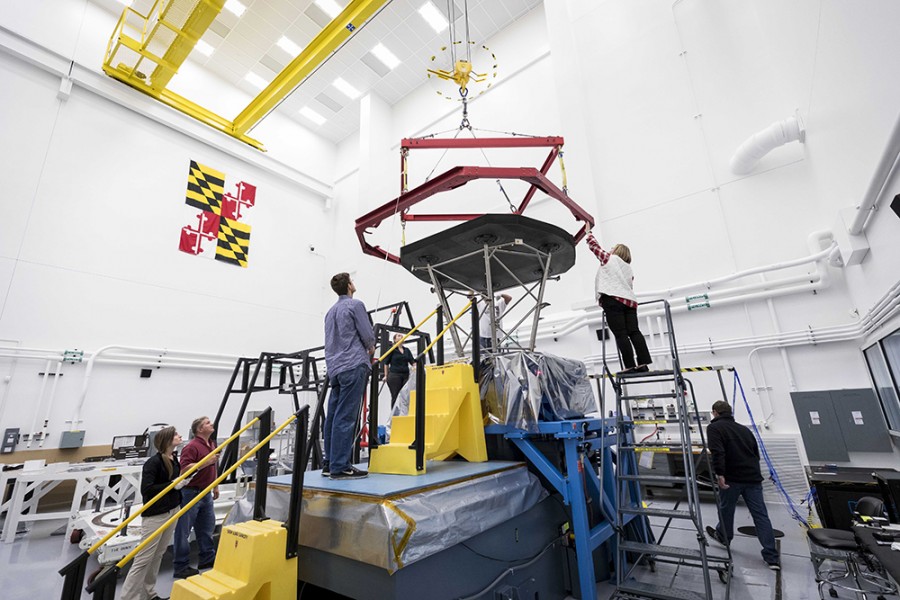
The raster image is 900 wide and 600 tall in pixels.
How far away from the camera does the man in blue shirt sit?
3.06 meters

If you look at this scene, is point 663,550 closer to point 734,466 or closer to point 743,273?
point 734,466

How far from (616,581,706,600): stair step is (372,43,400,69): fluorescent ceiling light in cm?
1330

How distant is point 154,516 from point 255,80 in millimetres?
12904

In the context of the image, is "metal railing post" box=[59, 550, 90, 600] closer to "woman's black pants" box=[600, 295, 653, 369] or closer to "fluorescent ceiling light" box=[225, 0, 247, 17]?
"woman's black pants" box=[600, 295, 653, 369]

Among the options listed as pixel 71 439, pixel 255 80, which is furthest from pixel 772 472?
pixel 255 80

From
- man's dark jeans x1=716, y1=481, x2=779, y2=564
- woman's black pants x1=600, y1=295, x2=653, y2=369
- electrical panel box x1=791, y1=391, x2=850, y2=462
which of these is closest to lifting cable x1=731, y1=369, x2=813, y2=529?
electrical panel box x1=791, y1=391, x2=850, y2=462

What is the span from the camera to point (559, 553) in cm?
374

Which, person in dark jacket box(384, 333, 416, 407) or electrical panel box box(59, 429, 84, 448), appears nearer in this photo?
person in dark jacket box(384, 333, 416, 407)

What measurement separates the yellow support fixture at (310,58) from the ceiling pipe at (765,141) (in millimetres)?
7788

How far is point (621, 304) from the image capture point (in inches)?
173

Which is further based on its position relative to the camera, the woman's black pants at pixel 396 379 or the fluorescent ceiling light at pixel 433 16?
the fluorescent ceiling light at pixel 433 16

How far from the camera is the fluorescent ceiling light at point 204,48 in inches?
452

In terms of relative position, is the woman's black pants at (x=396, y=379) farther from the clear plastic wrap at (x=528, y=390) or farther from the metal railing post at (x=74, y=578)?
the metal railing post at (x=74, y=578)

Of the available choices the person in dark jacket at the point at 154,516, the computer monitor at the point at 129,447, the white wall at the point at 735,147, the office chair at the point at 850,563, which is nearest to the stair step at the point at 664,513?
the office chair at the point at 850,563
